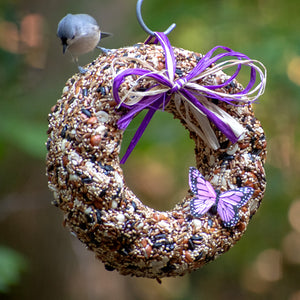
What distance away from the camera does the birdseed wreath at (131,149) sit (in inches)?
57.0

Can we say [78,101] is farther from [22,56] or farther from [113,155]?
[22,56]

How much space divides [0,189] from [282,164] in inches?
102

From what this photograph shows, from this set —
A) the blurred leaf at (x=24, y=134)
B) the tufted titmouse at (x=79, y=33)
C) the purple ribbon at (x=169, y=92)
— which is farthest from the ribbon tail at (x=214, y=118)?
the blurred leaf at (x=24, y=134)

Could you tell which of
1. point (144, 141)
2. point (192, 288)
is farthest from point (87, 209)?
point (192, 288)

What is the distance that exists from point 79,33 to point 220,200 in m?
0.74

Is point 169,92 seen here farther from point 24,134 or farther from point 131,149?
point 24,134

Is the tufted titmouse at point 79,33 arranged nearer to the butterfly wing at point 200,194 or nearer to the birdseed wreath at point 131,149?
the birdseed wreath at point 131,149

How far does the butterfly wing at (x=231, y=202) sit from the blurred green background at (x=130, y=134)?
1613mm

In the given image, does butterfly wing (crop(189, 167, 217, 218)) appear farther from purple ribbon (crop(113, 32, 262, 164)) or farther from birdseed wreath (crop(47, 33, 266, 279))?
purple ribbon (crop(113, 32, 262, 164))

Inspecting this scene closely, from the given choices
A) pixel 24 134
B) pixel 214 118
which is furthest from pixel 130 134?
pixel 214 118

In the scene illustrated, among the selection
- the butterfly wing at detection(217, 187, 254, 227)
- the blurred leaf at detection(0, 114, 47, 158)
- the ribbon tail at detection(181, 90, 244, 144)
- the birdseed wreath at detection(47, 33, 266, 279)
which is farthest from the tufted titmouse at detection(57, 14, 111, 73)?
the blurred leaf at detection(0, 114, 47, 158)

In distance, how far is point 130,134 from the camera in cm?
297

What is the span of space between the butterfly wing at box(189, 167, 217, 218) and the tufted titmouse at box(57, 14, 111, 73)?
59cm

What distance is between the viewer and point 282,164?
4746 mm
